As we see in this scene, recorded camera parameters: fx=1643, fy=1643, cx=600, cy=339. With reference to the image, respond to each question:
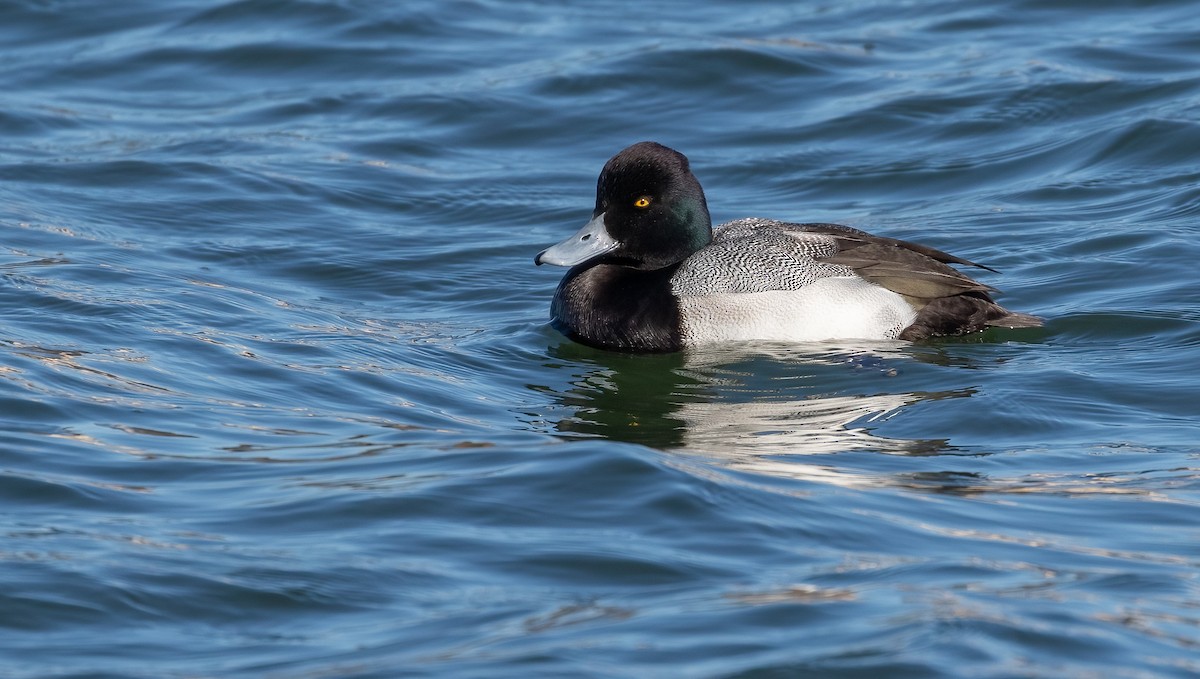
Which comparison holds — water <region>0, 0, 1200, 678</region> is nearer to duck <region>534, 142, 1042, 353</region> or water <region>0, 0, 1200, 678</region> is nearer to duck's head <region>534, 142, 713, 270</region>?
duck <region>534, 142, 1042, 353</region>

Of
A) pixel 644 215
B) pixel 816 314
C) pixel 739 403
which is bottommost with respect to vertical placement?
pixel 739 403

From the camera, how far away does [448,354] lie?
8.38m

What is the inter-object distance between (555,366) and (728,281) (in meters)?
0.97

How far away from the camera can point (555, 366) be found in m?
8.26

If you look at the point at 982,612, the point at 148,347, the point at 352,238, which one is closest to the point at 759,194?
the point at 352,238

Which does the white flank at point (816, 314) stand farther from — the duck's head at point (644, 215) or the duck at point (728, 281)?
the duck's head at point (644, 215)

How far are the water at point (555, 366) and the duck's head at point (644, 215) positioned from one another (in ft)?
1.94

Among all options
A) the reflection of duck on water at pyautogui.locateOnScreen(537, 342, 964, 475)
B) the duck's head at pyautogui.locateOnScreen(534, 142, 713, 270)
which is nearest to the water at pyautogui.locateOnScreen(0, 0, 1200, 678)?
the reflection of duck on water at pyautogui.locateOnScreen(537, 342, 964, 475)

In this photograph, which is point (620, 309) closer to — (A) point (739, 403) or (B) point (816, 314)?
(B) point (816, 314)

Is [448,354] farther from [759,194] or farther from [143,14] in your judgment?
[143,14]

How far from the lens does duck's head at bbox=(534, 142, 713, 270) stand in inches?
336

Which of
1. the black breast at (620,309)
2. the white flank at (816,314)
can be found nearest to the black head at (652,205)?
the black breast at (620,309)

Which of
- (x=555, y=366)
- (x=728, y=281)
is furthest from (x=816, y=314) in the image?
(x=555, y=366)

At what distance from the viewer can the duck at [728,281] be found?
8.16 meters
